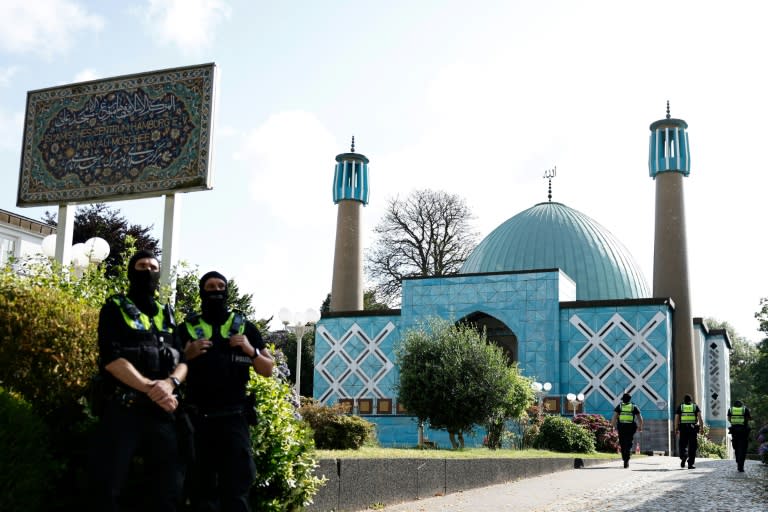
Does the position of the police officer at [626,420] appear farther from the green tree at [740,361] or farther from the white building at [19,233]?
the green tree at [740,361]

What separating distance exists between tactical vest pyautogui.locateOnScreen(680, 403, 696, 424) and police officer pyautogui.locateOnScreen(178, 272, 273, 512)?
1320 centimetres

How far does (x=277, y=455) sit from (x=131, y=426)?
69.9 inches

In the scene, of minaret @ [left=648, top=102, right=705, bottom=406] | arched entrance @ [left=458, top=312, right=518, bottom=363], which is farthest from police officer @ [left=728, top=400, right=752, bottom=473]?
arched entrance @ [left=458, top=312, right=518, bottom=363]

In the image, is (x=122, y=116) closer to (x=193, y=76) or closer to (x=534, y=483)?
(x=193, y=76)

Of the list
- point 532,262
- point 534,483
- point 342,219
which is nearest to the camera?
point 534,483

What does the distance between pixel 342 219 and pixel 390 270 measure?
13.5 feet

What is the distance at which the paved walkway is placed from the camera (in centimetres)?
917

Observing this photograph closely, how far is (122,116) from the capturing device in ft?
35.6

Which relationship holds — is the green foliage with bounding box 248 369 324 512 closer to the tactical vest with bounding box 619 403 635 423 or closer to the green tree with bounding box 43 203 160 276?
the tactical vest with bounding box 619 403 635 423

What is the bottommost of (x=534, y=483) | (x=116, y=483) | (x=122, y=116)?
(x=534, y=483)

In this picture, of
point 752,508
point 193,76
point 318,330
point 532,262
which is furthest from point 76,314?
point 532,262

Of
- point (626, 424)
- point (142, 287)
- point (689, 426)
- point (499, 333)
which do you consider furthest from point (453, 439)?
point (499, 333)

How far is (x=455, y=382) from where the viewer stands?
19562 mm

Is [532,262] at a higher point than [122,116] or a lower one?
higher
